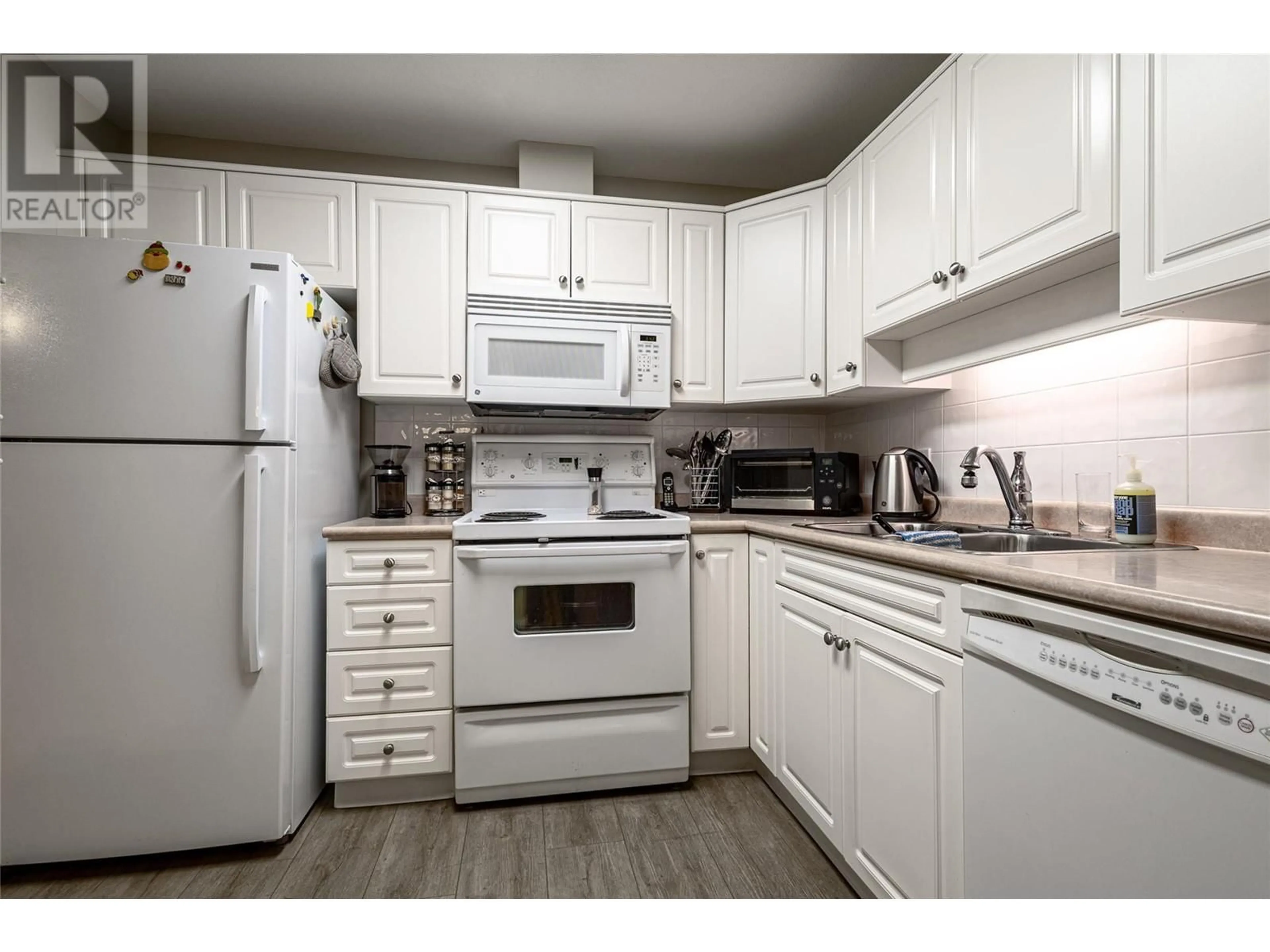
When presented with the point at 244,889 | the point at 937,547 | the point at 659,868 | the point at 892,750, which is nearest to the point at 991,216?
the point at 937,547

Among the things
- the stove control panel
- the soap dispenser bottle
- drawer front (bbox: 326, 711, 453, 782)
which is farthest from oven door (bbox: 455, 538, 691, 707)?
the soap dispenser bottle

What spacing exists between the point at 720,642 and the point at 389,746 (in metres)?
1.18

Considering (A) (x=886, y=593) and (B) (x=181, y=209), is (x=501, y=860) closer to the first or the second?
(A) (x=886, y=593)

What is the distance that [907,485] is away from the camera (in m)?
1.95

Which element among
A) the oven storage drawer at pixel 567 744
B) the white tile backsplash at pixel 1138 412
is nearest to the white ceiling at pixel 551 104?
the white tile backsplash at pixel 1138 412

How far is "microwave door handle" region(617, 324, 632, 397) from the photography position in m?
2.26

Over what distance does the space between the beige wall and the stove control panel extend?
1126mm

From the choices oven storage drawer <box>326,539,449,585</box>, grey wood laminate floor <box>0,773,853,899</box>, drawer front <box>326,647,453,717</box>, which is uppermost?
oven storage drawer <box>326,539,449,585</box>

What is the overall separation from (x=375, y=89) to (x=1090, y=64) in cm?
221

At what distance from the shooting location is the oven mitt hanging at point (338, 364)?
1906 millimetres

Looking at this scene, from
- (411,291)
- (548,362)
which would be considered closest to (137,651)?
(411,291)

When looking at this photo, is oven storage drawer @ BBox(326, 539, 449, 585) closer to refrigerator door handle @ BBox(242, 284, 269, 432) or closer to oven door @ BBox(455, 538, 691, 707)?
oven door @ BBox(455, 538, 691, 707)

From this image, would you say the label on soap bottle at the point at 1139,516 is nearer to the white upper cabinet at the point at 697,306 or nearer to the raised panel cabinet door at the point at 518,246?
the white upper cabinet at the point at 697,306

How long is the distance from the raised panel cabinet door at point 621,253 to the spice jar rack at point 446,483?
2.74 ft
